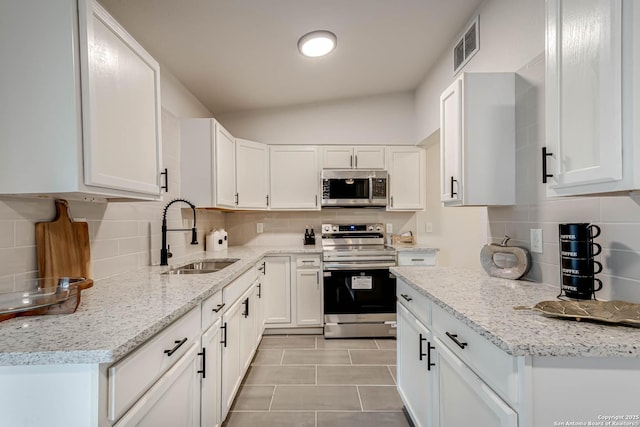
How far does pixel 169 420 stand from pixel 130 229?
1.27 m

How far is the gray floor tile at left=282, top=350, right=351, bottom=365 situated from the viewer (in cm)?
261

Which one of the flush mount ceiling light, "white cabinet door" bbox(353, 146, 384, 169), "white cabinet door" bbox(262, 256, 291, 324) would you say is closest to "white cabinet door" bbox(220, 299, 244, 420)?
"white cabinet door" bbox(262, 256, 291, 324)

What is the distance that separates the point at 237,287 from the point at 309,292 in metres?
1.27

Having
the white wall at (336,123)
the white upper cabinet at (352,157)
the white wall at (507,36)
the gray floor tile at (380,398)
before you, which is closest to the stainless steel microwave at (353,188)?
the white upper cabinet at (352,157)

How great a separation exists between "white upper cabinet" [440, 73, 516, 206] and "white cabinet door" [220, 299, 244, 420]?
5.14 ft

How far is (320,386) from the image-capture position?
7.34ft

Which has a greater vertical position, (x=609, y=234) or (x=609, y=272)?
(x=609, y=234)

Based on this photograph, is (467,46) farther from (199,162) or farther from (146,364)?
(146,364)

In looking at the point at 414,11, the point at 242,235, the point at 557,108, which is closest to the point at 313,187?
the point at 242,235

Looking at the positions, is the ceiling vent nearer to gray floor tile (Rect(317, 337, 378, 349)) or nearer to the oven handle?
the oven handle

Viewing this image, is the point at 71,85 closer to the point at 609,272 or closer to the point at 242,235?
the point at 609,272

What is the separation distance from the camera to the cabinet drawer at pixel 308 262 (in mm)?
3230

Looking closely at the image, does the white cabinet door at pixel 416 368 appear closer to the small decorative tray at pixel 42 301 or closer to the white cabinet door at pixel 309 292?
the white cabinet door at pixel 309 292

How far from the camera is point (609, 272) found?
1.20 m
